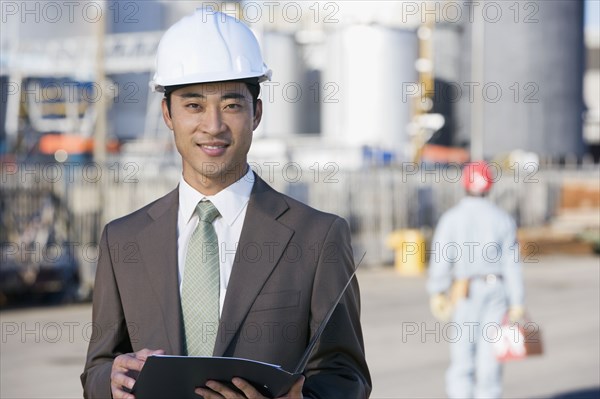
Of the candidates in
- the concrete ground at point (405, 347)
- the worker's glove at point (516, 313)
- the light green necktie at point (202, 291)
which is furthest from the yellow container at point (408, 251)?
the light green necktie at point (202, 291)

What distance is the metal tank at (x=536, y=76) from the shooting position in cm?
4866

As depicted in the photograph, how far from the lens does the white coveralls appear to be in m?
7.54

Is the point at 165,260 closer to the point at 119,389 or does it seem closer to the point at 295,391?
the point at 119,389

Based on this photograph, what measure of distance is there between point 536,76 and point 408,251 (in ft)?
98.5

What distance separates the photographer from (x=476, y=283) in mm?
7719

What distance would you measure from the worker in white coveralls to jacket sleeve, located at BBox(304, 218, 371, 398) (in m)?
4.98

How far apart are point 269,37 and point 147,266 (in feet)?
153

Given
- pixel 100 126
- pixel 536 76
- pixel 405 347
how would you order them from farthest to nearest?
pixel 536 76
pixel 100 126
pixel 405 347

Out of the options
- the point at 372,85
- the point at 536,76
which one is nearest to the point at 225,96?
the point at 372,85

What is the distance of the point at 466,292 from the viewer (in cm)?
773

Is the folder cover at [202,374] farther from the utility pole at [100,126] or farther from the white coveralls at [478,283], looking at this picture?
the utility pole at [100,126]

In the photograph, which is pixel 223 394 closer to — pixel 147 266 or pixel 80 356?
pixel 147 266

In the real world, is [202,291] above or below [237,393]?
above

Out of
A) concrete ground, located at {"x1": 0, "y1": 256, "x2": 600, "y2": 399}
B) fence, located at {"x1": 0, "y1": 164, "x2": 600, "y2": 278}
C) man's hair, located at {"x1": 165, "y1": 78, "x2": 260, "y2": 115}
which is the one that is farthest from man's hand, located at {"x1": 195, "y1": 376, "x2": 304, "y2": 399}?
fence, located at {"x1": 0, "y1": 164, "x2": 600, "y2": 278}
